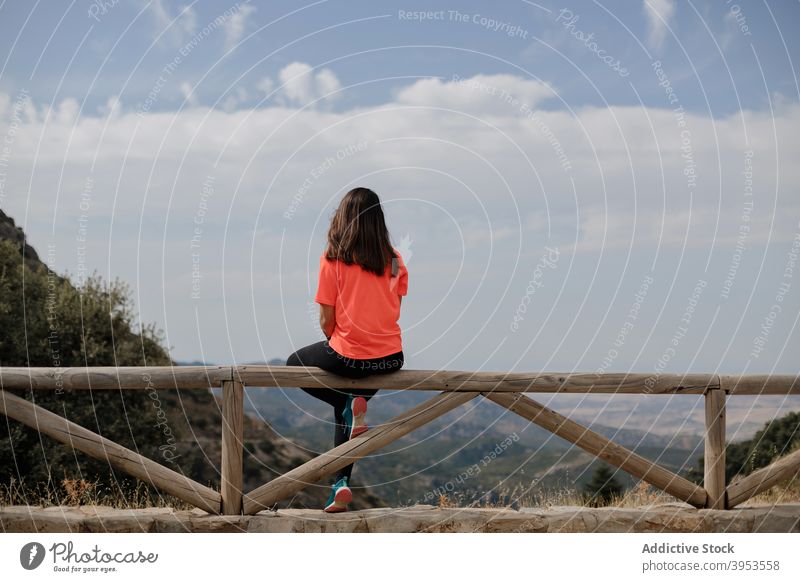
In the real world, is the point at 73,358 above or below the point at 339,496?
above

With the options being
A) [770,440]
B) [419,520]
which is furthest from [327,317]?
[770,440]

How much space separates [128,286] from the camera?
16172 millimetres

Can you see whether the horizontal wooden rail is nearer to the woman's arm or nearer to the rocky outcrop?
the woman's arm

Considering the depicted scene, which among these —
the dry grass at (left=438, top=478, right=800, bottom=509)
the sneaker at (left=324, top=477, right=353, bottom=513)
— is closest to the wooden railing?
the sneaker at (left=324, top=477, right=353, bottom=513)

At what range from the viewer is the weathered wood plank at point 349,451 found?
6.58m

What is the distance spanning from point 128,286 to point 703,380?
12.3 m

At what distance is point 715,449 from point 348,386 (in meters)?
3.26

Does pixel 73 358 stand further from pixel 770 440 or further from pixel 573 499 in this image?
pixel 770 440

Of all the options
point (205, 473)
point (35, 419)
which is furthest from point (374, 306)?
point (205, 473)

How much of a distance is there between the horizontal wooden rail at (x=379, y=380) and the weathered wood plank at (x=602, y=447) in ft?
0.54

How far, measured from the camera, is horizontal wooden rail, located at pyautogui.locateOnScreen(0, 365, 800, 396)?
6.39m

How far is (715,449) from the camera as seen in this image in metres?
7.01

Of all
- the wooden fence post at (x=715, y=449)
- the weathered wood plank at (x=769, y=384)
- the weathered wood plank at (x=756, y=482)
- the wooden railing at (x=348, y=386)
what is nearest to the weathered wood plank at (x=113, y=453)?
the wooden railing at (x=348, y=386)

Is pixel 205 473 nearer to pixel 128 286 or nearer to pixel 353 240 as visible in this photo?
pixel 128 286
